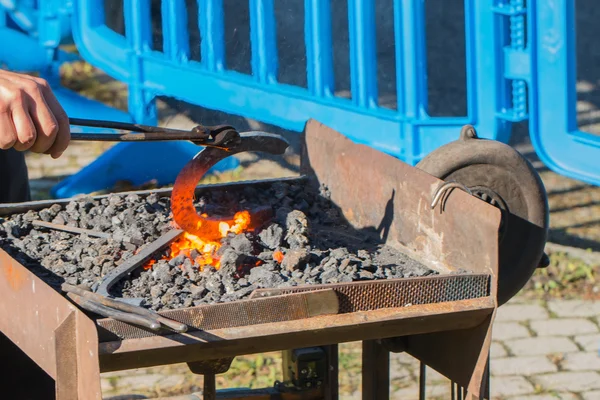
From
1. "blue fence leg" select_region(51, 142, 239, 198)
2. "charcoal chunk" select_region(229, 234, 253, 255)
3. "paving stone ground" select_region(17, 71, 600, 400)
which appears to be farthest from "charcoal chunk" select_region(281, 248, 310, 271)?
"blue fence leg" select_region(51, 142, 239, 198)

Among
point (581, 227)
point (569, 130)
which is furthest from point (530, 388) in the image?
point (581, 227)

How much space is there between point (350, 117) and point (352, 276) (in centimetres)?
264

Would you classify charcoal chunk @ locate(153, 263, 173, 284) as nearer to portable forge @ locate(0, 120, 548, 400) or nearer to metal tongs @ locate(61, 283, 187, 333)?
portable forge @ locate(0, 120, 548, 400)

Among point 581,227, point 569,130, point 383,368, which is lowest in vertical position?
point 581,227

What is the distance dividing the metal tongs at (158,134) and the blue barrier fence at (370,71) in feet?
6.23

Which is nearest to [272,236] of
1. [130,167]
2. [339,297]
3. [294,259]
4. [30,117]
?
[294,259]

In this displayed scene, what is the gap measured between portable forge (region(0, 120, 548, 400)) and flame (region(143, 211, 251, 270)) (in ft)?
0.07

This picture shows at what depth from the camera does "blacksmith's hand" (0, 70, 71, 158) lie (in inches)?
78.5

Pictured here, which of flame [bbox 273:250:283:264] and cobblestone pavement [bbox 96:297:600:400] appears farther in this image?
cobblestone pavement [bbox 96:297:600:400]

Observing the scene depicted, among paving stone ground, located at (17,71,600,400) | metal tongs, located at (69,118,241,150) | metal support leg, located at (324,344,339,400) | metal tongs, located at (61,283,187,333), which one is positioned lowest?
paving stone ground, located at (17,71,600,400)

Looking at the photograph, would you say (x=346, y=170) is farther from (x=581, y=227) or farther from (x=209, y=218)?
(x=581, y=227)

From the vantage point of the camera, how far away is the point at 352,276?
7.47 ft

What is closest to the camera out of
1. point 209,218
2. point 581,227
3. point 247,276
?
point 247,276

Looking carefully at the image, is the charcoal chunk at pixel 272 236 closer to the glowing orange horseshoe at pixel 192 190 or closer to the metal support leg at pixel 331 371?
the glowing orange horseshoe at pixel 192 190
